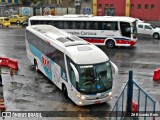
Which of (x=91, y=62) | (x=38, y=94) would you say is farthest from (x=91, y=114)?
(x=38, y=94)

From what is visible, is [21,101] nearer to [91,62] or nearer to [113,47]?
[91,62]

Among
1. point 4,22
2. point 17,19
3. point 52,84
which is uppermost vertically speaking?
point 17,19

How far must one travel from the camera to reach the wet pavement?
16.2 metres

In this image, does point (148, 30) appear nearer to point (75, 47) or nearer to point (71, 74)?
point (75, 47)

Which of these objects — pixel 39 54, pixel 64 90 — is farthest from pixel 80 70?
pixel 39 54

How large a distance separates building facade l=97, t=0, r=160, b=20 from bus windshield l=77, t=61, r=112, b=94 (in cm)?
2887

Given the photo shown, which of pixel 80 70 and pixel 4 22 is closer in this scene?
pixel 80 70

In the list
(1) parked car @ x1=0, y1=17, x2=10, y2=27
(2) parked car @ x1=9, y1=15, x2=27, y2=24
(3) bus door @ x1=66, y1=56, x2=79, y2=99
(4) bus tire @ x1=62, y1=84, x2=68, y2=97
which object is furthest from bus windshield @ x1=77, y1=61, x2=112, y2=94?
(2) parked car @ x1=9, y1=15, x2=27, y2=24

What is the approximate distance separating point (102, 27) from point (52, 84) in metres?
11.5

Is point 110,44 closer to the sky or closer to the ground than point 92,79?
closer to the ground

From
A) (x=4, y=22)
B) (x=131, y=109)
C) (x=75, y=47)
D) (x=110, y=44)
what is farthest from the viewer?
(x=4, y=22)

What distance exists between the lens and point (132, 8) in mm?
43094

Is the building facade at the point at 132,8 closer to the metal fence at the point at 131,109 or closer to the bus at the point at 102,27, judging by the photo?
the bus at the point at 102,27

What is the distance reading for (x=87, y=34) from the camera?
3002 cm
